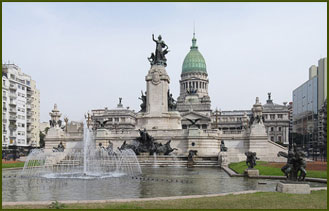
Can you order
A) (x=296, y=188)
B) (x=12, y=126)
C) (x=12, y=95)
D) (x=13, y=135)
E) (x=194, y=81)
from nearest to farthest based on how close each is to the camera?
(x=296, y=188) < (x=12, y=126) < (x=13, y=135) < (x=12, y=95) < (x=194, y=81)

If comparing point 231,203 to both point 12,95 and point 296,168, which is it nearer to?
point 296,168

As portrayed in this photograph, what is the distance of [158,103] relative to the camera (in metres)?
57.3

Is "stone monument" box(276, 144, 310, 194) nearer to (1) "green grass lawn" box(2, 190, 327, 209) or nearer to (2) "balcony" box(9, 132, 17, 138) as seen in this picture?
(1) "green grass lawn" box(2, 190, 327, 209)

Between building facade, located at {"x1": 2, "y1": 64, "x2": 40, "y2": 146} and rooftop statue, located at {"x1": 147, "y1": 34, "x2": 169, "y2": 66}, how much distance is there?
38169 millimetres

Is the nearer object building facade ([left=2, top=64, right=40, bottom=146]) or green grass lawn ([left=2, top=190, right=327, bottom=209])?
green grass lawn ([left=2, top=190, right=327, bottom=209])

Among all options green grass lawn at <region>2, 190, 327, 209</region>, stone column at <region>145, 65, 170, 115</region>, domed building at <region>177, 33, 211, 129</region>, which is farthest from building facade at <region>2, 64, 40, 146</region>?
green grass lawn at <region>2, 190, 327, 209</region>

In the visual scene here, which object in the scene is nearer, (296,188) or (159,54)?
(296,188)

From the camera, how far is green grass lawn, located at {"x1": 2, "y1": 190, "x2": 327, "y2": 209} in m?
12.1

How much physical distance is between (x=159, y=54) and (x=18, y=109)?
43.3 meters

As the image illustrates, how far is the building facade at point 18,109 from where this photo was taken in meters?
80.4

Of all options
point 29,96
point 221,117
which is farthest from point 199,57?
point 29,96

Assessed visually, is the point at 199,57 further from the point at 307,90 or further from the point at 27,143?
the point at 27,143

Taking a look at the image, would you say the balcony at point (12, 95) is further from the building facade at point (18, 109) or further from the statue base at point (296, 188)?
the statue base at point (296, 188)

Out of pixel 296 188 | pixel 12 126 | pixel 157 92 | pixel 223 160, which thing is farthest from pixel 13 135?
pixel 296 188
